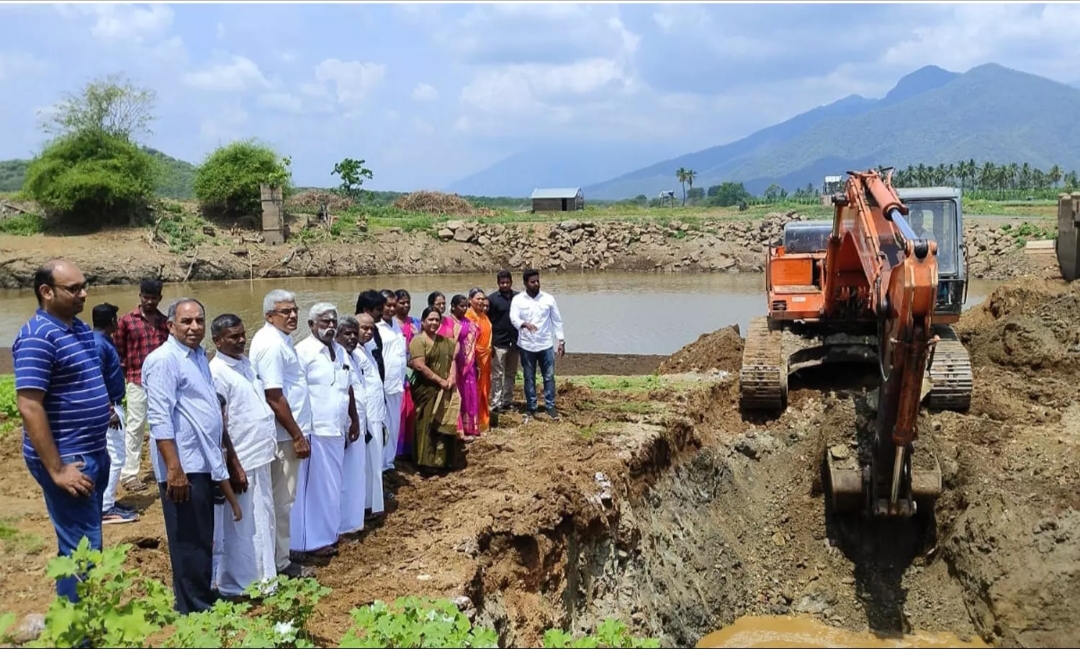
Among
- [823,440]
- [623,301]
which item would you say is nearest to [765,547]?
[823,440]

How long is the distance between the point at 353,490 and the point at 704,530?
3828 mm

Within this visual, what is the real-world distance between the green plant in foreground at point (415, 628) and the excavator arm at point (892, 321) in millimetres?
3780

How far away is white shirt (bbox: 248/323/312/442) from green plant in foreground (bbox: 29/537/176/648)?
1738 millimetres

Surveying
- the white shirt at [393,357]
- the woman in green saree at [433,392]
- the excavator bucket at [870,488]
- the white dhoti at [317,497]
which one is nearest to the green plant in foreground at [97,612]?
the white dhoti at [317,497]

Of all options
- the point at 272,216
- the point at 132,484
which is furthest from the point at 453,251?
the point at 132,484

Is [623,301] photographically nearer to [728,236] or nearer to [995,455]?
[728,236]

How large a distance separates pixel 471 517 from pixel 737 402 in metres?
5.35

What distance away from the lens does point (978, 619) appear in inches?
291

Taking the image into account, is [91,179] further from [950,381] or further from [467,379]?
[950,381]

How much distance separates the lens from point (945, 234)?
10312 mm

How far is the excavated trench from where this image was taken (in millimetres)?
6898

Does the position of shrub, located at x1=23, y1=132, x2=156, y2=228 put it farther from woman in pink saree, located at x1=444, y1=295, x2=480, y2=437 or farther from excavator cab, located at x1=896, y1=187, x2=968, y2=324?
excavator cab, located at x1=896, y1=187, x2=968, y2=324

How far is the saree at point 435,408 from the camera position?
25.7ft

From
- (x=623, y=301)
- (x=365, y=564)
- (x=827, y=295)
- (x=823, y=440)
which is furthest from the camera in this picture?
(x=623, y=301)
